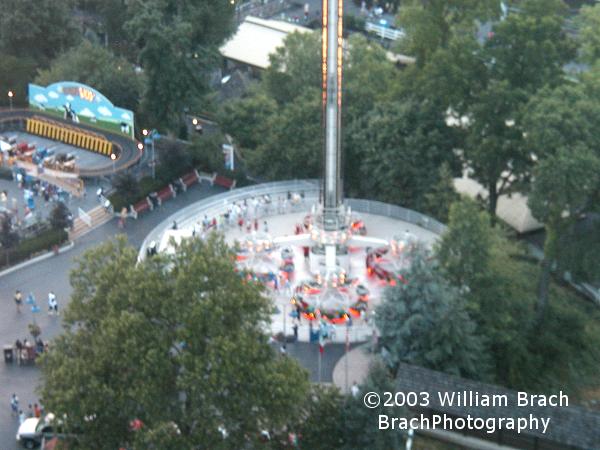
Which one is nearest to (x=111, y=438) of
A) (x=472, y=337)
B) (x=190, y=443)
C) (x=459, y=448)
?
(x=190, y=443)

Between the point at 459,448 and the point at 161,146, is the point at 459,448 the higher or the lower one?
the lower one

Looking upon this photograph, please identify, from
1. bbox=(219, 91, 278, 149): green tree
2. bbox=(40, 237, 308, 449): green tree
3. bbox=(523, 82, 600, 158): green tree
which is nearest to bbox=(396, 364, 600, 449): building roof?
bbox=(40, 237, 308, 449): green tree

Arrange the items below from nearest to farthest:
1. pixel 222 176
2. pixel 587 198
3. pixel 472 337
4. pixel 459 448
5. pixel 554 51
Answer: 1. pixel 459 448
2. pixel 472 337
3. pixel 587 198
4. pixel 554 51
5. pixel 222 176

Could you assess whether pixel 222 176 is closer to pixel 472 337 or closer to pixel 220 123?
pixel 220 123

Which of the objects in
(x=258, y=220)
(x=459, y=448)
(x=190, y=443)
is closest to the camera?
(x=190, y=443)

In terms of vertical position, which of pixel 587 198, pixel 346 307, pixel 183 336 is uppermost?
pixel 587 198

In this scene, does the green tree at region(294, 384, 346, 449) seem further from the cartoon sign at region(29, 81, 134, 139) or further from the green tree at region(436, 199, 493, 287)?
the cartoon sign at region(29, 81, 134, 139)

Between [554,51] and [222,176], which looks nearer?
[554,51]

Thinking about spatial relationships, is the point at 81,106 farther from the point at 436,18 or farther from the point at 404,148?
the point at 436,18

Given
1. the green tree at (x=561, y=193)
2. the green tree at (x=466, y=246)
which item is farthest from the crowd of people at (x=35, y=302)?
the green tree at (x=561, y=193)
